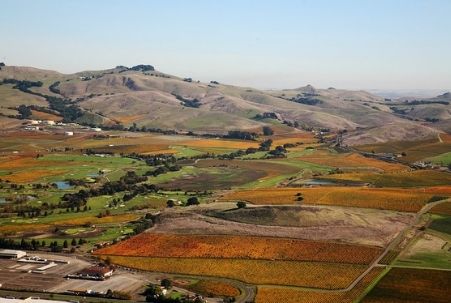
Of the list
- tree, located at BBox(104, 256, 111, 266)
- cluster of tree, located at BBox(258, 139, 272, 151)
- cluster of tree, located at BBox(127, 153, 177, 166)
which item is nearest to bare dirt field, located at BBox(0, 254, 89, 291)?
tree, located at BBox(104, 256, 111, 266)

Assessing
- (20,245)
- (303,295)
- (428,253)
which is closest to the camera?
(303,295)

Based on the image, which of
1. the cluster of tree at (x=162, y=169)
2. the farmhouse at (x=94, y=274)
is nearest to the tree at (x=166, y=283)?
the farmhouse at (x=94, y=274)

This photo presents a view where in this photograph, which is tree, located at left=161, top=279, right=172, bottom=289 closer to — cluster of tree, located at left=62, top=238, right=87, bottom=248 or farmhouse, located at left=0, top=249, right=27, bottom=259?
cluster of tree, located at left=62, top=238, right=87, bottom=248

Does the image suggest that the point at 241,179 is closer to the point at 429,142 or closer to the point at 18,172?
the point at 18,172

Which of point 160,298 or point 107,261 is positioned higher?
point 107,261

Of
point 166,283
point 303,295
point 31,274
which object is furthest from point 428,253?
point 31,274

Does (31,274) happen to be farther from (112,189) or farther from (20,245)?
(112,189)
